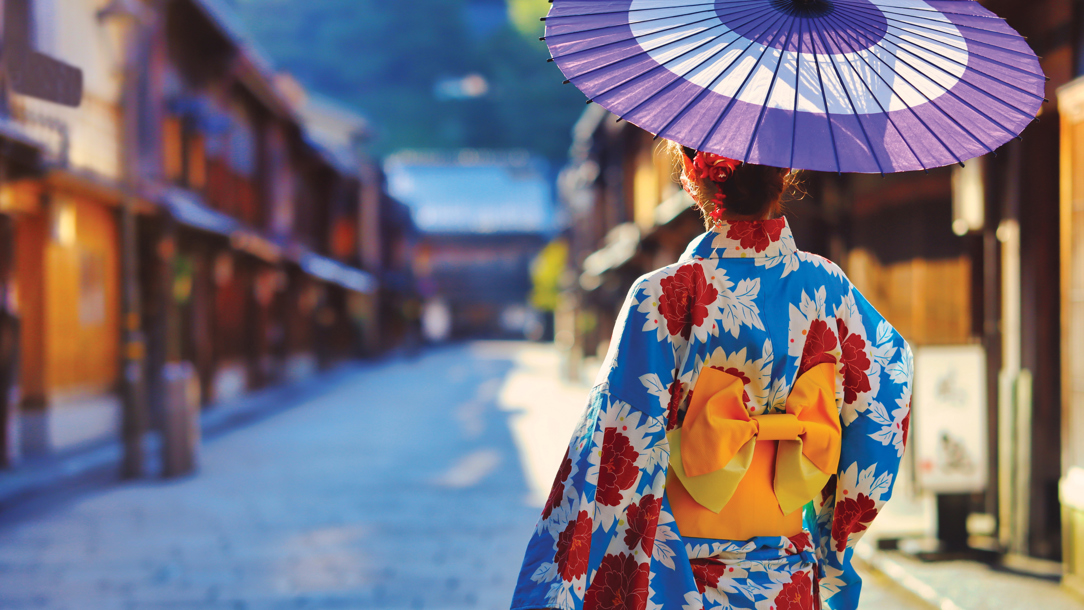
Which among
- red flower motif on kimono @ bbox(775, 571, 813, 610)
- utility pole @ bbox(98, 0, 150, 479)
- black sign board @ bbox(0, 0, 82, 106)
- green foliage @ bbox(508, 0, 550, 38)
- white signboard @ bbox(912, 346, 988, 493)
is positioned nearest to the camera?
red flower motif on kimono @ bbox(775, 571, 813, 610)

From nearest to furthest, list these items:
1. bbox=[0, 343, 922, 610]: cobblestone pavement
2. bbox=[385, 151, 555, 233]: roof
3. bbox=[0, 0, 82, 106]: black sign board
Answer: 1. bbox=[0, 0, 82, 106]: black sign board
2. bbox=[0, 343, 922, 610]: cobblestone pavement
3. bbox=[385, 151, 555, 233]: roof

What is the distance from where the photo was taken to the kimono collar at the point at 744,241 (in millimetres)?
1817

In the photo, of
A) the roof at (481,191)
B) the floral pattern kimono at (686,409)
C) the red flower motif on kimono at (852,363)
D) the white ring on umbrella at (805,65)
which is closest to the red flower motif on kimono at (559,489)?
the floral pattern kimono at (686,409)

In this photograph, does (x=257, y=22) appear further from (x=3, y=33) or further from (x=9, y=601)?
(x=9, y=601)

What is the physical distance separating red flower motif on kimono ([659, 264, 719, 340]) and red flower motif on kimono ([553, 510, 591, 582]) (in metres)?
0.45

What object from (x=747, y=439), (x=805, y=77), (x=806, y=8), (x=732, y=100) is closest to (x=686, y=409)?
(x=747, y=439)

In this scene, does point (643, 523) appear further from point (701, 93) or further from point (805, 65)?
point (805, 65)

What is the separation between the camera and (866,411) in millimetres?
1836

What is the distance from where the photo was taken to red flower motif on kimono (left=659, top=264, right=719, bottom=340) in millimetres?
1718

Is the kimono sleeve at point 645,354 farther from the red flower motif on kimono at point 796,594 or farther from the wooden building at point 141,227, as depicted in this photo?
the wooden building at point 141,227

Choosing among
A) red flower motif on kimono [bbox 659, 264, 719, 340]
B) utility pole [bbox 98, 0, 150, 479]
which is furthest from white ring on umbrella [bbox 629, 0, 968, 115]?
utility pole [bbox 98, 0, 150, 479]

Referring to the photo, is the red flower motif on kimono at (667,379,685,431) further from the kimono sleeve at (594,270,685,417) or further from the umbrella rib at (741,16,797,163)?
the umbrella rib at (741,16,797,163)

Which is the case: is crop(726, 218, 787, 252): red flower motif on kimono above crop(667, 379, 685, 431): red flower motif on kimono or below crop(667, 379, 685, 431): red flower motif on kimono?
above

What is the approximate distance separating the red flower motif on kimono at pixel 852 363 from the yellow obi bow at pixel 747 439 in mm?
59
